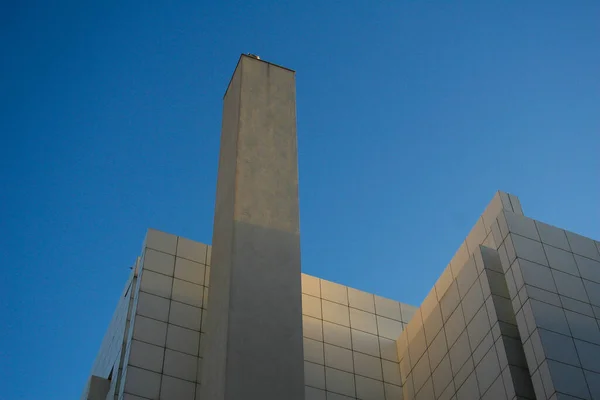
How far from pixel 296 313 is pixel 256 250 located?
1.81 metres

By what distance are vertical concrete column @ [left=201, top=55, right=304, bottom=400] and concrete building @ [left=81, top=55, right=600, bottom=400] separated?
0.03 metres

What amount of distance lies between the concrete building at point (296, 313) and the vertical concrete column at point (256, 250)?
0.03 meters

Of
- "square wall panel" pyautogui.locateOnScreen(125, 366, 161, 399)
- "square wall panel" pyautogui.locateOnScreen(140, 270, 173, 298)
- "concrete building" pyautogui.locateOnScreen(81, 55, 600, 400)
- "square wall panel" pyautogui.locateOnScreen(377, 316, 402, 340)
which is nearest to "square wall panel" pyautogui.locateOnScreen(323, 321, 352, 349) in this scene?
"concrete building" pyautogui.locateOnScreen(81, 55, 600, 400)

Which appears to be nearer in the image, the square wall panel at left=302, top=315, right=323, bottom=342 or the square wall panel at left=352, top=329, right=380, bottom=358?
the square wall panel at left=302, top=315, right=323, bottom=342

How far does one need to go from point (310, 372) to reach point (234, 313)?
31.0 ft

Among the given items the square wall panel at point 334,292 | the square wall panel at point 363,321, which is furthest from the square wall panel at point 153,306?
the square wall panel at point 363,321

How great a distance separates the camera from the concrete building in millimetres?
17484

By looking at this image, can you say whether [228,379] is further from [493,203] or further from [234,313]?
[493,203]

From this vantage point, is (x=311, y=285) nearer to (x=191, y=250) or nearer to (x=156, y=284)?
(x=191, y=250)

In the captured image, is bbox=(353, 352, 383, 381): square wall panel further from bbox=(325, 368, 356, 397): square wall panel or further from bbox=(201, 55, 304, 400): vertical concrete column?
bbox=(201, 55, 304, 400): vertical concrete column

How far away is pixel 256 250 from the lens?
18.5 meters

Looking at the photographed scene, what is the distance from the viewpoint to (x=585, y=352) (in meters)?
20.7

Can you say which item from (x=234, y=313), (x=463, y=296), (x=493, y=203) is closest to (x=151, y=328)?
(x=234, y=313)

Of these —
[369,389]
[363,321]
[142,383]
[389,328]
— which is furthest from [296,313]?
[389,328]
